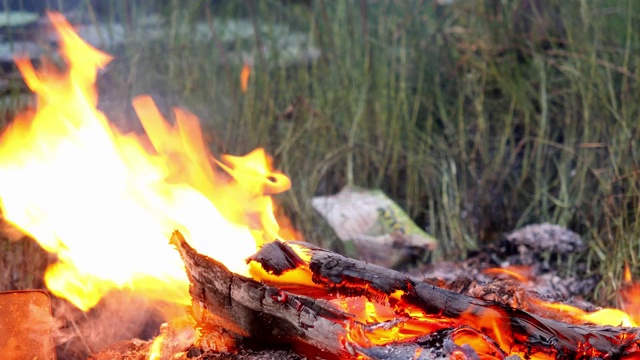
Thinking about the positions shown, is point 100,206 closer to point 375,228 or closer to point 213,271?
point 213,271

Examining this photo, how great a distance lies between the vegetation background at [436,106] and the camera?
14.2 ft

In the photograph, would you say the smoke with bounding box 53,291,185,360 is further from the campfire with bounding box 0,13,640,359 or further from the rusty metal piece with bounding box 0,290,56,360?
the rusty metal piece with bounding box 0,290,56,360

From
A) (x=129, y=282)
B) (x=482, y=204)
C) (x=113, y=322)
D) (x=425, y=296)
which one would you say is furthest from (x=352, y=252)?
(x=425, y=296)

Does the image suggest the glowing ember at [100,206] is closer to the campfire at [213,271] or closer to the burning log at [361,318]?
the campfire at [213,271]

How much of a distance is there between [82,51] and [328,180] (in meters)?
2.17

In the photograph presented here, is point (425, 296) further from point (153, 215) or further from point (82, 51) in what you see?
point (82, 51)

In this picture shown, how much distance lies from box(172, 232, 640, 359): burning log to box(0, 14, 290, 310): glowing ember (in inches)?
10.4

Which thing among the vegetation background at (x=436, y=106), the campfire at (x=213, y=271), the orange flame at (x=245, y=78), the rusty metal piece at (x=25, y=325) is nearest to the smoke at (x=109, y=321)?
the campfire at (x=213, y=271)

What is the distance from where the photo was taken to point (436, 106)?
5.65m

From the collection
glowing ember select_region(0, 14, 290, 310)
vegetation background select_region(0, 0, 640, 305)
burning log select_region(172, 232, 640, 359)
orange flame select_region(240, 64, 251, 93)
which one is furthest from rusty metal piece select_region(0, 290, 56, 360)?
orange flame select_region(240, 64, 251, 93)

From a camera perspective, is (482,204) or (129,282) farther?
(482,204)

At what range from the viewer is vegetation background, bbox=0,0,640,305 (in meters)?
4.33

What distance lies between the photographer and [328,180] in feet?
16.5

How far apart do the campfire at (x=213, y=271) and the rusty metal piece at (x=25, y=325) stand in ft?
1.00
